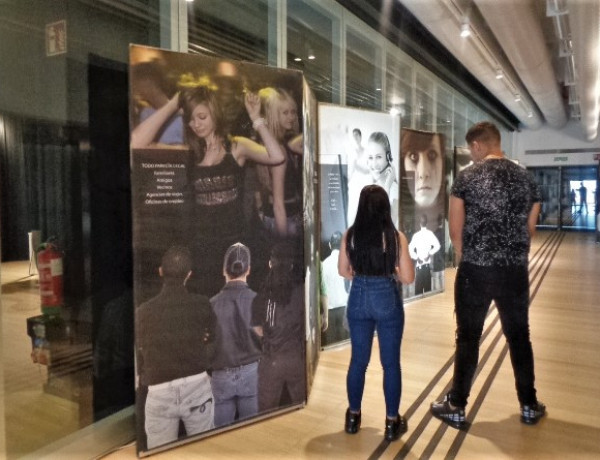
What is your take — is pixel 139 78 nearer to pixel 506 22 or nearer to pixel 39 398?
pixel 39 398

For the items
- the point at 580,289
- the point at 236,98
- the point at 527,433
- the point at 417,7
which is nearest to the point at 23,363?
the point at 236,98

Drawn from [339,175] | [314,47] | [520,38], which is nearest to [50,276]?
[339,175]

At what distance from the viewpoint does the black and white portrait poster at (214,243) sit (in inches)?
97.0

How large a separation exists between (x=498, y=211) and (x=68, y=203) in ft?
7.05

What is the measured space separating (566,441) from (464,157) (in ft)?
20.2

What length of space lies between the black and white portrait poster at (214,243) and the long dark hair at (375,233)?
0.60 m

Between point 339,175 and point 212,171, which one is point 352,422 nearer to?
point 212,171

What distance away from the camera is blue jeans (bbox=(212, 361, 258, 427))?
2711 millimetres

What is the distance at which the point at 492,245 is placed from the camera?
2.62 meters

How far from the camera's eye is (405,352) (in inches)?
162

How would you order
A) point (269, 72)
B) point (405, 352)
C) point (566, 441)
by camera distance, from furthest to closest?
point (405, 352) → point (269, 72) → point (566, 441)

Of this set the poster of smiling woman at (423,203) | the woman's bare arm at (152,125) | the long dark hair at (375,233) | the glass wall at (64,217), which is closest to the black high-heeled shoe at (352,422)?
the long dark hair at (375,233)

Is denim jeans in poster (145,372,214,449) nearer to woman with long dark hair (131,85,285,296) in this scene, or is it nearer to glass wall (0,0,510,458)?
glass wall (0,0,510,458)

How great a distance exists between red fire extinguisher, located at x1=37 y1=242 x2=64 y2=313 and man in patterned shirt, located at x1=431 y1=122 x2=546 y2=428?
2.03m
